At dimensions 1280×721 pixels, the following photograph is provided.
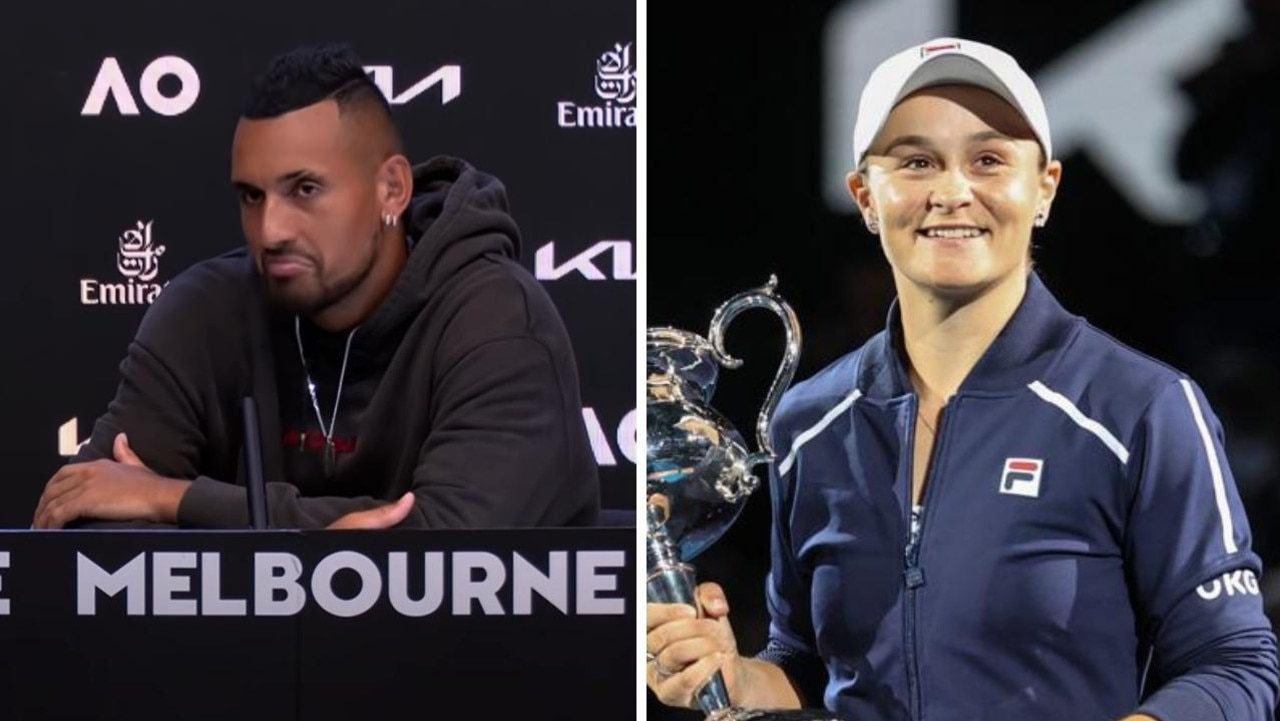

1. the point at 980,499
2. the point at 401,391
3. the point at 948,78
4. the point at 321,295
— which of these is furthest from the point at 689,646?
the point at 948,78

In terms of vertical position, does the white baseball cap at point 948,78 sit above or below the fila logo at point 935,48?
below

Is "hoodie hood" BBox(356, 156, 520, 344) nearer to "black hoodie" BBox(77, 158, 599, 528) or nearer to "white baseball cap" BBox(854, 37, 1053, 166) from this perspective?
"black hoodie" BBox(77, 158, 599, 528)

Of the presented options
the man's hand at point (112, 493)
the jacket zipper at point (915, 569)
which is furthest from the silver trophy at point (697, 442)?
the man's hand at point (112, 493)

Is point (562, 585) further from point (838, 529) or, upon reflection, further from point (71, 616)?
point (71, 616)

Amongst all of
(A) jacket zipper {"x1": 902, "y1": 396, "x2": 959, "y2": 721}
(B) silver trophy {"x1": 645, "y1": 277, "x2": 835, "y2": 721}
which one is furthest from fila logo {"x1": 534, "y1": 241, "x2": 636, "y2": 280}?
(A) jacket zipper {"x1": 902, "y1": 396, "x2": 959, "y2": 721}

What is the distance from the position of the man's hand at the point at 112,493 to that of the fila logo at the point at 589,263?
792mm

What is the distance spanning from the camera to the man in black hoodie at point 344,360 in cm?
368

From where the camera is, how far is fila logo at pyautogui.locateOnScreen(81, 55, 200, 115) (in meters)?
3.70

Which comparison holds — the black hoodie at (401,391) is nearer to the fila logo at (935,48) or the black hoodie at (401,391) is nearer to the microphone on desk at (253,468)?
the microphone on desk at (253,468)

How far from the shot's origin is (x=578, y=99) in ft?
12.3

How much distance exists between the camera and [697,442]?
11.5 feet

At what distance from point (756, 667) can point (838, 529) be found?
29cm

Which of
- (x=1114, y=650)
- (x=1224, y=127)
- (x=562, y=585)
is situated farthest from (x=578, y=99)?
(x=1114, y=650)

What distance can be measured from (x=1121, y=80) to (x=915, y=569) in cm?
95
